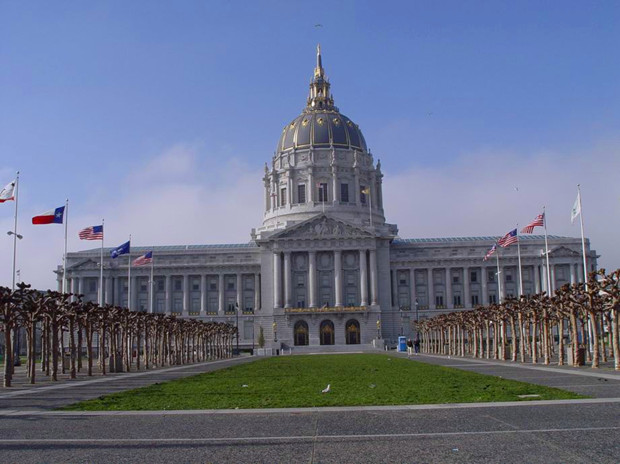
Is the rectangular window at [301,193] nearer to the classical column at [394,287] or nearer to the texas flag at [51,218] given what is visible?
the classical column at [394,287]

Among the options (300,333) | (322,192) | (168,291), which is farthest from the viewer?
(322,192)

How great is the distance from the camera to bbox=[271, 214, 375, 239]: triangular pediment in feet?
437

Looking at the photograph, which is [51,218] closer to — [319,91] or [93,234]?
[93,234]

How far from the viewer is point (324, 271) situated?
133875 mm

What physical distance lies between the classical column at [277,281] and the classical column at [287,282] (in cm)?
109

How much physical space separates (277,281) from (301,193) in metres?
26.9

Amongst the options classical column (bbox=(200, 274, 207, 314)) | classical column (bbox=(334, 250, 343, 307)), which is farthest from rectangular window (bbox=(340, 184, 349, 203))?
classical column (bbox=(200, 274, 207, 314))

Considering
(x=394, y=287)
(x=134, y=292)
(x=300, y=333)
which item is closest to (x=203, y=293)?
(x=134, y=292)

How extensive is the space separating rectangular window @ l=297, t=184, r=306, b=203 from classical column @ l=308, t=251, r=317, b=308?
72.2ft

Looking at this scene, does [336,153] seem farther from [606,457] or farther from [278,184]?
[606,457]

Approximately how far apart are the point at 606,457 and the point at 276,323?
119435mm

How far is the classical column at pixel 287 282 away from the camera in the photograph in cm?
13188

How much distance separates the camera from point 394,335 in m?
133

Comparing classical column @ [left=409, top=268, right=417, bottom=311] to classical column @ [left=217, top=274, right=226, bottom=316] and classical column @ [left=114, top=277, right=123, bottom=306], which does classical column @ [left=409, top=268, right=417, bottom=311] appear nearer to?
classical column @ [left=217, top=274, right=226, bottom=316]
